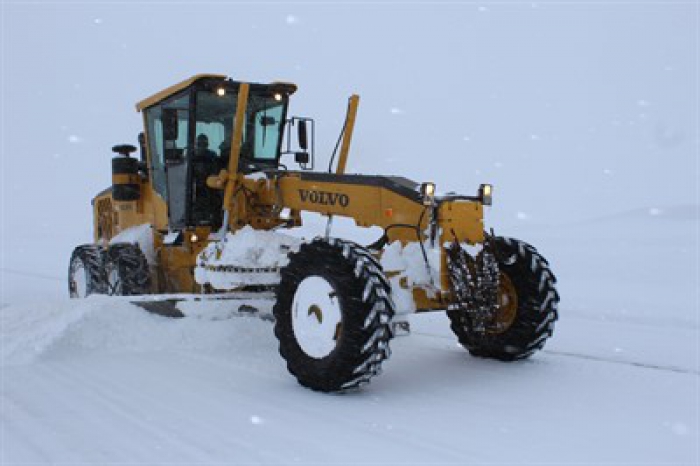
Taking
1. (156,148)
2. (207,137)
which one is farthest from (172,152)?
(156,148)

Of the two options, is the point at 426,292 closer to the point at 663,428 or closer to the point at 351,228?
the point at 663,428

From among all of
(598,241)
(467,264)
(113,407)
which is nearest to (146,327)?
(113,407)

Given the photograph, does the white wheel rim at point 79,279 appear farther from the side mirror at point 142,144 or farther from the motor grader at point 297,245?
the side mirror at point 142,144

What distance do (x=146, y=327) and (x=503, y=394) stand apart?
10.6ft

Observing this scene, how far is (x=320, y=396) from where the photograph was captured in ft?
15.9

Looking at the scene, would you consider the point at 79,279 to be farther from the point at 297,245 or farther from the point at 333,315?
the point at 333,315

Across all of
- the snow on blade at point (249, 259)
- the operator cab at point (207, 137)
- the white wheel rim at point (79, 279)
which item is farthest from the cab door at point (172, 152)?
the white wheel rim at point (79, 279)

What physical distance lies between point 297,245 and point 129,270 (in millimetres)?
2258

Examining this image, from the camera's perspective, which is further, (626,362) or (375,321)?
(626,362)

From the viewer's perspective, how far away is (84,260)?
28.5ft

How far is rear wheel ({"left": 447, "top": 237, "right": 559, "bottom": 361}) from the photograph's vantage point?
575cm

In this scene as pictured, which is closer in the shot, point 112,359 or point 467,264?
point 467,264

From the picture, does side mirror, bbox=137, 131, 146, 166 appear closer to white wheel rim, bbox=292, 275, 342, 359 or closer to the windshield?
the windshield

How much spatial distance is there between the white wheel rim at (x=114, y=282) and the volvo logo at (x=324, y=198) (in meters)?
2.85
